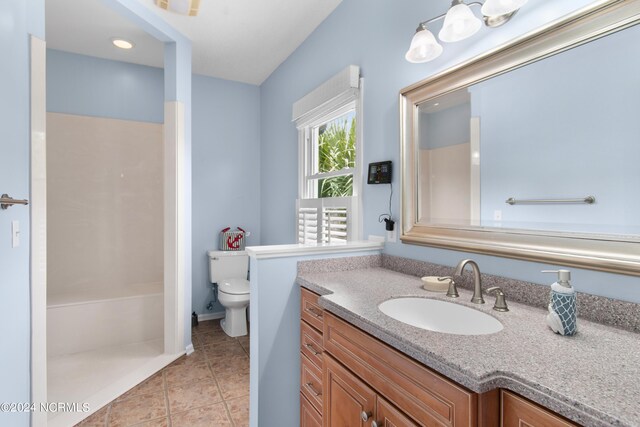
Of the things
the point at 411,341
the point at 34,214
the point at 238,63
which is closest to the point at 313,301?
the point at 411,341

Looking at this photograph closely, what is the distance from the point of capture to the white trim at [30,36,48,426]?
1.43 metres

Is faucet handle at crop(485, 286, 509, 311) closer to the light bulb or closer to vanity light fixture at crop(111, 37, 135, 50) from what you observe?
the light bulb

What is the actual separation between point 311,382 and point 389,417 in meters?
0.64

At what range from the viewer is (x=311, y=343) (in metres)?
1.48

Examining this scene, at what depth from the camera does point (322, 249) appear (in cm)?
167

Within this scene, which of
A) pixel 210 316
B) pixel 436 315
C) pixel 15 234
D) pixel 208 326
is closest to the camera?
pixel 436 315

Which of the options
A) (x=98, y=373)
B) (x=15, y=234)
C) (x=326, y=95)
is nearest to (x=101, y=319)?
(x=98, y=373)

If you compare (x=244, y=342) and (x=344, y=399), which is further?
(x=244, y=342)

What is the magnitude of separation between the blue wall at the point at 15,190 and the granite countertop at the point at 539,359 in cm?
137

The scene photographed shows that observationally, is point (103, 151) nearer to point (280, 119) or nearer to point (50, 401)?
point (280, 119)

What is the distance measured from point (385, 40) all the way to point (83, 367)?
10.1ft

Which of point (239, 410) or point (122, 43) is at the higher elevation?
point (122, 43)

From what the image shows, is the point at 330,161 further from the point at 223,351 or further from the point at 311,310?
the point at 223,351

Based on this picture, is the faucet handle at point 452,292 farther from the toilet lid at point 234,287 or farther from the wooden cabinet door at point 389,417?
the toilet lid at point 234,287
